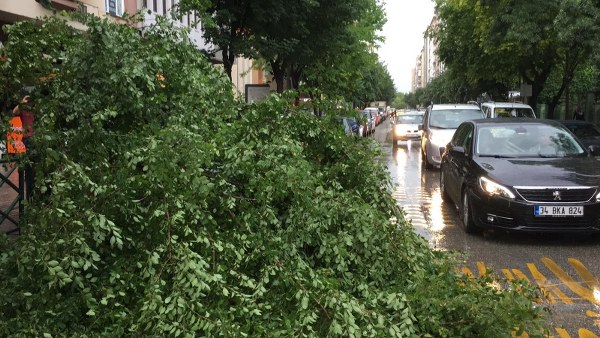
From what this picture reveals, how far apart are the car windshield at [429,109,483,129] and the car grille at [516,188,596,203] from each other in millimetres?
10432

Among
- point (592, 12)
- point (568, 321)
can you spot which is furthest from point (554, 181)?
point (592, 12)

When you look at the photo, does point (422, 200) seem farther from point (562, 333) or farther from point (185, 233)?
point (185, 233)

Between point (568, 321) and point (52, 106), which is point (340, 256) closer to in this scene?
point (52, 106)

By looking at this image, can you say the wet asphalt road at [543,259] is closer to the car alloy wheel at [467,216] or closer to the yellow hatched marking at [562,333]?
the yellow hatched marking at [562,333]

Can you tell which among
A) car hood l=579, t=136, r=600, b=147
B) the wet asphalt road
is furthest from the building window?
car hood l=579, t=136, r=600, b=147

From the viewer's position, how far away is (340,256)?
3.83 meters

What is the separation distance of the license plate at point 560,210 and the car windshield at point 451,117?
10.5 metres

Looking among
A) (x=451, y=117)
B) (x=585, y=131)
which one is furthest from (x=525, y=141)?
(x=585, y=131)

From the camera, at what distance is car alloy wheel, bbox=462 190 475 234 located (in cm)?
866

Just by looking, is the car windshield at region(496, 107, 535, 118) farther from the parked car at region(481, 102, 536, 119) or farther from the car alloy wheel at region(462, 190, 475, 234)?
the car alloy wheel at region(462, 190, 475, 234)

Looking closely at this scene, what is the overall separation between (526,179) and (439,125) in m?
10.6

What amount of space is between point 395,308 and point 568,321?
7.50 ft

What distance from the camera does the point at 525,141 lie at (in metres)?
9.45

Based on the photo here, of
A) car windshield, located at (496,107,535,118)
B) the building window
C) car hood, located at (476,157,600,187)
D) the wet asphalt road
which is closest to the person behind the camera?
the wet asphalt road
